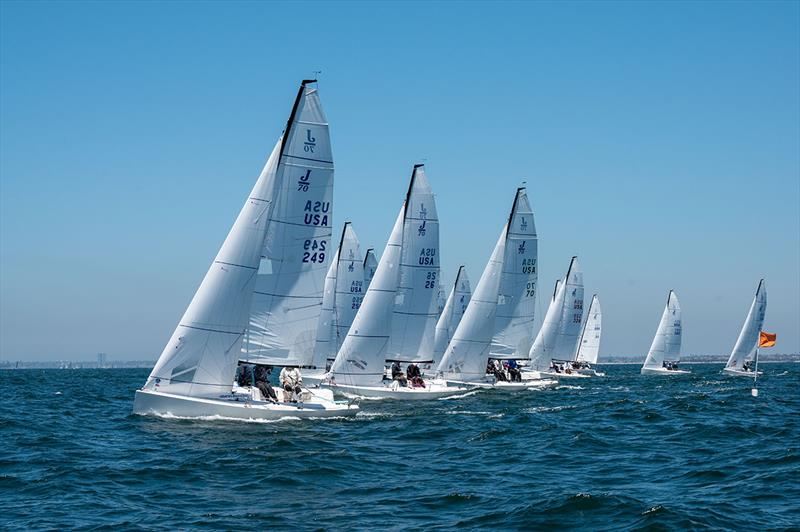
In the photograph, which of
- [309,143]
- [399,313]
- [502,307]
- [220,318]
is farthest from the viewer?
[502,307]

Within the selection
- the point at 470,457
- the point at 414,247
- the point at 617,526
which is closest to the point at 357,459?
the point at 470,457

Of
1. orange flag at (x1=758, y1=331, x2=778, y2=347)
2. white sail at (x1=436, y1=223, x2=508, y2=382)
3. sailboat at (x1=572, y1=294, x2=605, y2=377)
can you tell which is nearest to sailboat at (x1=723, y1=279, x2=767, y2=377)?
sailboat at (x1=572, y1=294, x2=605, y2=377)

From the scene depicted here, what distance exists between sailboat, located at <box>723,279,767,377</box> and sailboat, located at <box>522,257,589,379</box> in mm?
17458

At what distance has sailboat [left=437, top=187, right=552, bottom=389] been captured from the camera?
47.4m

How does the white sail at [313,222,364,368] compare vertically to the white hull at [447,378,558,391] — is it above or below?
above

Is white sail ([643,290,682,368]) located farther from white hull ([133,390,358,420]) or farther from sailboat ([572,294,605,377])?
white hull ([133,390,358,420])

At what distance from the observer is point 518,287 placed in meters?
50.5

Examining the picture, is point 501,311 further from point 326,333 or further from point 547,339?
point 547,339

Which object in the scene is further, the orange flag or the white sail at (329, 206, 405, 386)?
the orange flag

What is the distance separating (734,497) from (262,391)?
646 inches

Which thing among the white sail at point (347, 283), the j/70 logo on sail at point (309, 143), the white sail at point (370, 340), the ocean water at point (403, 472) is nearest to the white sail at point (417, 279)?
the white sail at point (370, 340)

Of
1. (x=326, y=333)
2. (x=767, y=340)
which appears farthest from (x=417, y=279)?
(x=767, y=340)

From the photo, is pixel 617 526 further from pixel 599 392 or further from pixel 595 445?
pixel 599 392

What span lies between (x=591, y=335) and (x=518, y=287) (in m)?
43.9
